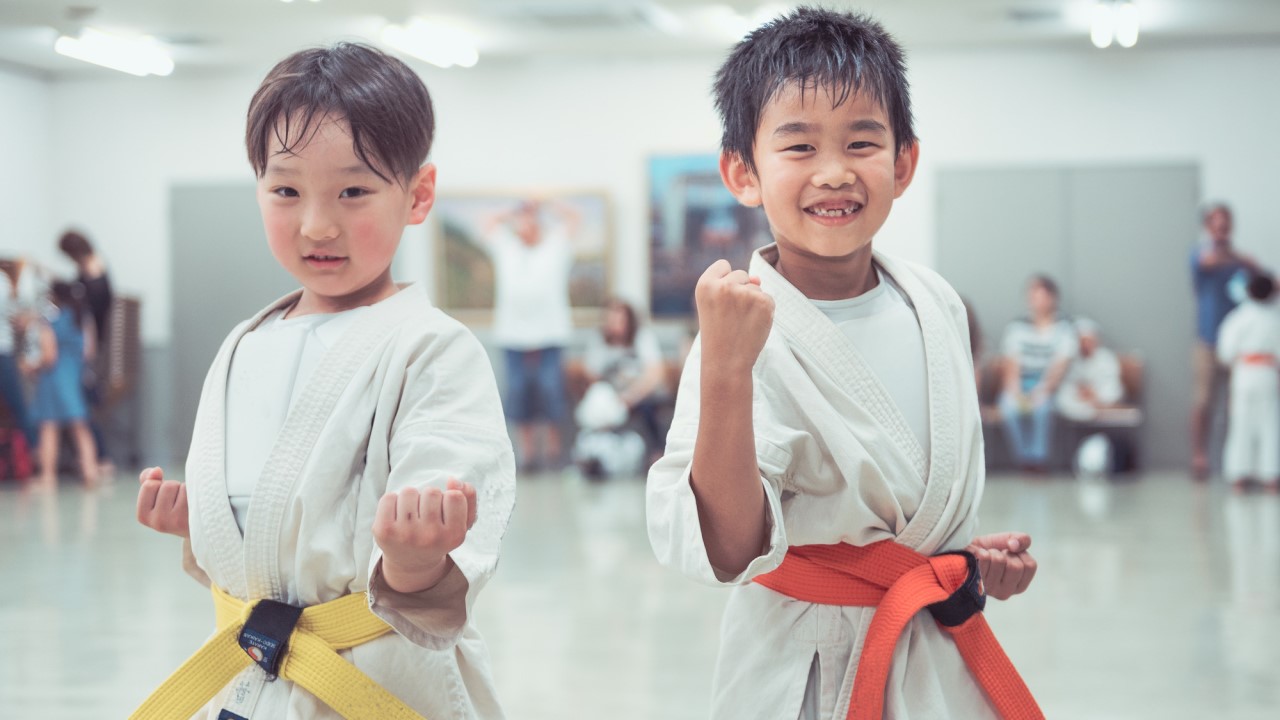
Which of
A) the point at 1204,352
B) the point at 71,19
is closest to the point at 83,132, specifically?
the point at 71,19

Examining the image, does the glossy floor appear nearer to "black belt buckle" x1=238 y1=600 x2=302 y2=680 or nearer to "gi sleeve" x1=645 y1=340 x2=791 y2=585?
"black belt buckle" x1=238 y1=600 x2=302 y2=680

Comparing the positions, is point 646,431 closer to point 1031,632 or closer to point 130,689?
point 1031,632

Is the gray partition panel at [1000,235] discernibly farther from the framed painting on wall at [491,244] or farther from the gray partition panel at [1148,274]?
the framed painting on wall at [491,244]

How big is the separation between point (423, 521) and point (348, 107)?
0.53 meters

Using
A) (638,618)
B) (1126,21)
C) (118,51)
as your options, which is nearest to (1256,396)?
Result: (1126,21)

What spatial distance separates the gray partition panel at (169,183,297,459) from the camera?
449 inches

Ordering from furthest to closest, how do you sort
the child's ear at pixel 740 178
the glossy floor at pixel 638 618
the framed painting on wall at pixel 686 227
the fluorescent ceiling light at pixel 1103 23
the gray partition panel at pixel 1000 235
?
the framed painting on wall at pixel 686 227
the gray partition panel at pixel 1000 235
the fluorescent ceiling light at pixel 1103 23
the glossy floor at pixel 638 618
the child's ear at pixel 740 178

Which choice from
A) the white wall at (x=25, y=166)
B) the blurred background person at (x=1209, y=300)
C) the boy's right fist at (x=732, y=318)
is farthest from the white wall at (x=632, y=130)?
the boy's right fist at (x=732, y=318)

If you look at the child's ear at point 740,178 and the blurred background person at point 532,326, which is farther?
the blurred background person at point 532,326

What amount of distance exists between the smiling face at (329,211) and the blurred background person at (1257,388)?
334 inches

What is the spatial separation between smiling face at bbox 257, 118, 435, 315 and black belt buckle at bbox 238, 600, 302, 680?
0.37 m

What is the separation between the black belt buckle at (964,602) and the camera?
1340 millimetres

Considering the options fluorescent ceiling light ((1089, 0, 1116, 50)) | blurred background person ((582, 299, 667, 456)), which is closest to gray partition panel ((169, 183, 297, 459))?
blurred background person ((582, 299, 667, 456))

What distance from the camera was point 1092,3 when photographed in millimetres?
9164
